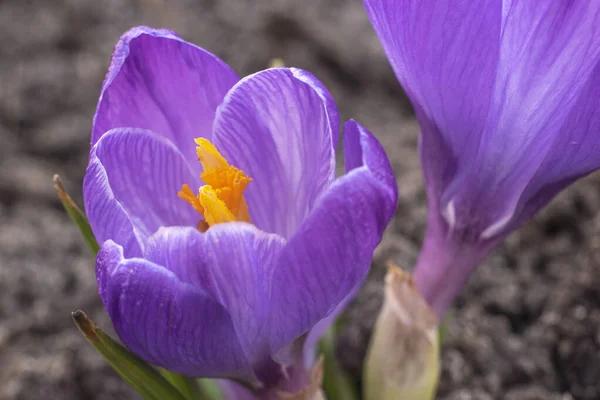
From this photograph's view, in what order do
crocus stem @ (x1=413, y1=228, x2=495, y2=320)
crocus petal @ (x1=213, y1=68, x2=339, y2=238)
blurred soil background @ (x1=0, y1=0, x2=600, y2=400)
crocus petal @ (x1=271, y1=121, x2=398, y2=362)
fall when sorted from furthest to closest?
1. blurred soil background @ (x1=0, y1=0, x2=600, y2=400)
2. crocus stem @ (x1=413, y1=228, x2=495, y2=320)
3. crocus petal @ (x1=213, y1=68, x2=339, y2=238)
4. crocus petal @ (x1=271, y1=121, x2=398, y2=362)

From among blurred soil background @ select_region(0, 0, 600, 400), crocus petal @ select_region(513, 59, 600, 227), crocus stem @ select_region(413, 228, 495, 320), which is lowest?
blurred soil background @ select_region(0, 0, 600, 400)

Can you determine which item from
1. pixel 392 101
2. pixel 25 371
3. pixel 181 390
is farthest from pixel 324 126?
pixel 392 101

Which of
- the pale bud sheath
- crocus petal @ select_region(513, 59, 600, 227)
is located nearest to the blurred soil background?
the pale bud sheath

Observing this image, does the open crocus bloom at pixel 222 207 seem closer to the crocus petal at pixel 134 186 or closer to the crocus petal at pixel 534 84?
the crocus petal at pixel 134 186

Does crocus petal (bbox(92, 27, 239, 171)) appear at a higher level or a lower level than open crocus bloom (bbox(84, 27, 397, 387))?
higher

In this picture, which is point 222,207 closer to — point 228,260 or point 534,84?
point 228,260

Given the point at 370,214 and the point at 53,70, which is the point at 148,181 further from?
the point at 53,70

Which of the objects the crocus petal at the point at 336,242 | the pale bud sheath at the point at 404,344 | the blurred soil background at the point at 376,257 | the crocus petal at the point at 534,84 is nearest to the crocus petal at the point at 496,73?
the crocus petal at the point at 534,84

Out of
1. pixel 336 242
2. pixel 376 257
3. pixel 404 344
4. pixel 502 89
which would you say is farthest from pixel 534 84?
pixel 376 257

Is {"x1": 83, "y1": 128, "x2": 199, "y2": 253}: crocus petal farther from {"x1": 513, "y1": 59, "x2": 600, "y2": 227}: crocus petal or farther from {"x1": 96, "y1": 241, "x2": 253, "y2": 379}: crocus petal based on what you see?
{"x1": 513, "y1": 59, "x2": 600, "y2": 227}: crocus petal
